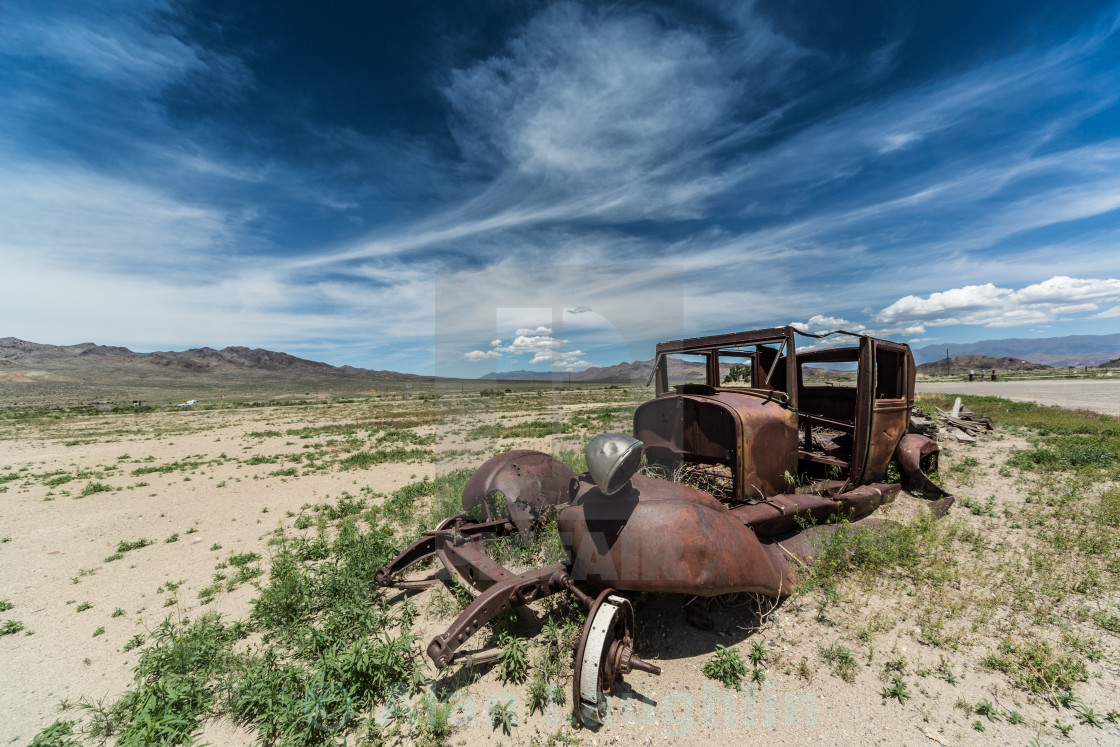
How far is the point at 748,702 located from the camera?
9.85 feet

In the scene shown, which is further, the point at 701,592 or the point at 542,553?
the point at 542,553

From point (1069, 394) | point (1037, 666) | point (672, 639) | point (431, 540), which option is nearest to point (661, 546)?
point (672, 639)

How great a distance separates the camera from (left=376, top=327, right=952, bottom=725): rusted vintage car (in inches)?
120

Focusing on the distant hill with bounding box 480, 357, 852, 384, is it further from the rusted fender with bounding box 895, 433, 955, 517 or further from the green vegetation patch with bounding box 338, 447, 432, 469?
the green vegetation patch with bounding box 338, 447, 432, 469

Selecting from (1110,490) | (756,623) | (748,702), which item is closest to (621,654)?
(748,702)

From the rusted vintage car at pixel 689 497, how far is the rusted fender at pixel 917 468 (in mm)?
26

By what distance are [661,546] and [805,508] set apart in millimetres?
2504

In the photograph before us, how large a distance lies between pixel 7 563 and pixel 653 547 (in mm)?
9556

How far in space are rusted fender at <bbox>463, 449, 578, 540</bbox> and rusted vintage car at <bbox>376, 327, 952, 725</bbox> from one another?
2 centimetres

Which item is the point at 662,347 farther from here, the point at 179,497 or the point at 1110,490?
the point at 179,497

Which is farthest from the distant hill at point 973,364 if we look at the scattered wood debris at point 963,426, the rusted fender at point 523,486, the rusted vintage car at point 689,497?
the rusted fender at point 523,486

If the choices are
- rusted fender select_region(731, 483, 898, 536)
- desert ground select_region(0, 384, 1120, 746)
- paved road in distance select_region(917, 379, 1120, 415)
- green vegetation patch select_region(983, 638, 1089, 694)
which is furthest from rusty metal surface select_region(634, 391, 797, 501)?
paved road in distance select_region(917, 379, 1120, 415)

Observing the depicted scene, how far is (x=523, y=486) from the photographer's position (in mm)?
4957

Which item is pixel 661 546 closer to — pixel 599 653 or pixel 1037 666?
pixel 599 653
